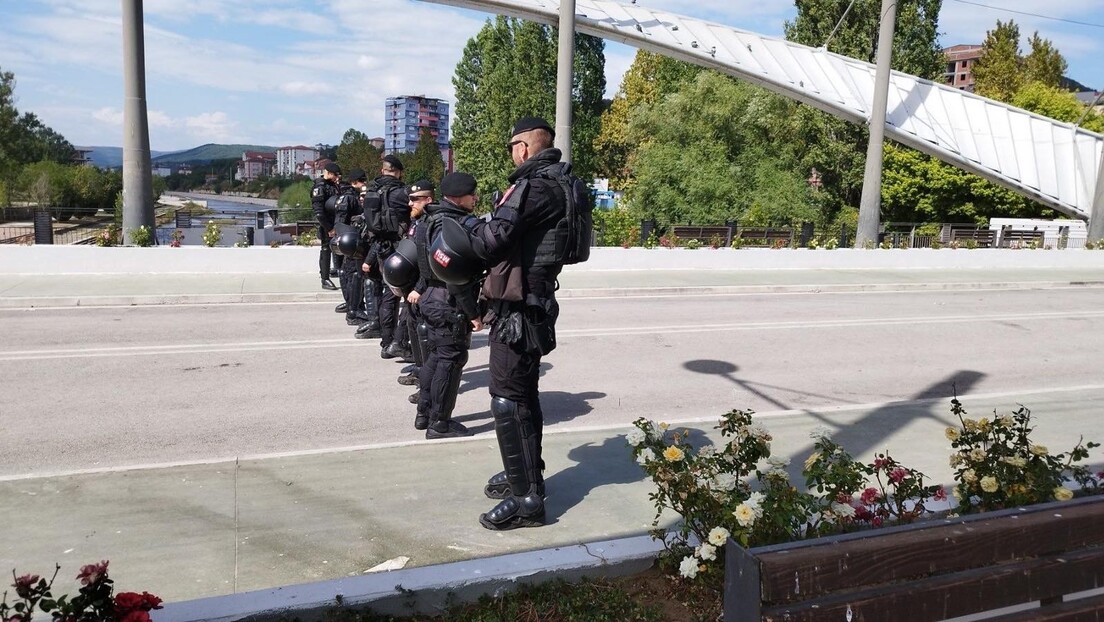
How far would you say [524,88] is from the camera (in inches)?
2212

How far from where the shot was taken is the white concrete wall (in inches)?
622

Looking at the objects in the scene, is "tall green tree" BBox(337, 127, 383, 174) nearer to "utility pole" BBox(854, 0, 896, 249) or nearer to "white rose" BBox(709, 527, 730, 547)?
"utility pole" BBox(854, 0, 896, 249)

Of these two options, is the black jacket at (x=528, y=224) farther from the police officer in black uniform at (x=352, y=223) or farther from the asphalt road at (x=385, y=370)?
the police officer in black uniform at (x=352, y=223)

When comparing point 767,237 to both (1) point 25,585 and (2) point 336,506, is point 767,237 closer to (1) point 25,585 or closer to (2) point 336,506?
(2) point 336,506

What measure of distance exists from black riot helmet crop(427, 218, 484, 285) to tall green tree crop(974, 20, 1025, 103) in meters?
66.4

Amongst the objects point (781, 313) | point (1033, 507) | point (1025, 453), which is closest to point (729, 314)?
point (781, 313)

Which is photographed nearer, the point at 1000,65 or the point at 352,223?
the point at 352,223

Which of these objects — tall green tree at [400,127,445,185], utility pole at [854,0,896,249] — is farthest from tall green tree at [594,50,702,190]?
tall green tree at [400,127,445,185]

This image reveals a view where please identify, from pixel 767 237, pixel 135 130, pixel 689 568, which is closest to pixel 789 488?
pixel 689 568

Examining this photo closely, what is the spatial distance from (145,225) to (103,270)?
135 centimetres

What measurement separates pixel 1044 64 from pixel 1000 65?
11.7 ft

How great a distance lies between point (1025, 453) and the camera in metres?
4.19

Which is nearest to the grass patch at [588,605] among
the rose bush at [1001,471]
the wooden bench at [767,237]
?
the rose bush at [1001,471]

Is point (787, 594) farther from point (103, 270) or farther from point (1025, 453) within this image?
point (103, 270)
